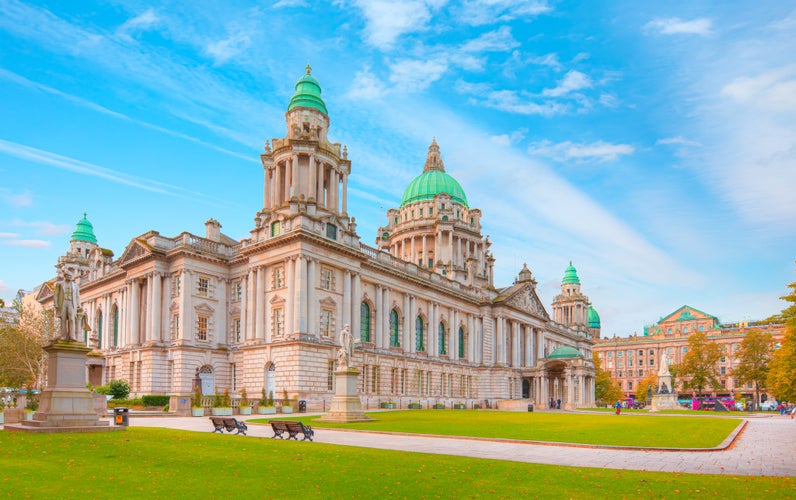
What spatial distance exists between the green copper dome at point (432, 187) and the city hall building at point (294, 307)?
26771 mm

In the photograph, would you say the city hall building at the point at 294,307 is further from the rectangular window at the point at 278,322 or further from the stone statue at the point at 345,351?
the stone statue at the point at 345,351

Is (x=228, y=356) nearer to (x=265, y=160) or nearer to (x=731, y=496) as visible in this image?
(x=265, y=160)

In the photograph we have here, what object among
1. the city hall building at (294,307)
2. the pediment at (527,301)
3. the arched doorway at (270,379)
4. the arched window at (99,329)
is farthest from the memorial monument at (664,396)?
the arched window at (99,329)

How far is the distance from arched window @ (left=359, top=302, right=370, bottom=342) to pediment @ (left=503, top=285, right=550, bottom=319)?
2670 cm

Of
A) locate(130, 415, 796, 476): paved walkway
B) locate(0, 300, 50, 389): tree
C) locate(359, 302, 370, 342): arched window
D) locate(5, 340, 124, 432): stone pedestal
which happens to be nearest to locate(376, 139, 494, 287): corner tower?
locate(359, 302, 370, 342): arched window

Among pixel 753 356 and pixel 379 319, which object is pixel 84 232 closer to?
pixel 379 319

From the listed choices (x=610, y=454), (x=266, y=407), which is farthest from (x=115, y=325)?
(x=610, y=454)

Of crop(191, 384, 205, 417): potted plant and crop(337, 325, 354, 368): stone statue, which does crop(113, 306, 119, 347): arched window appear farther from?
crop(337, 325, 354, 368): stone statue

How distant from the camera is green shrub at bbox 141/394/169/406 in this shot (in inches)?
1917

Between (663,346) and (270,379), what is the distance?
13077cm

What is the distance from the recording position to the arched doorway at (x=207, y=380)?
55906mm

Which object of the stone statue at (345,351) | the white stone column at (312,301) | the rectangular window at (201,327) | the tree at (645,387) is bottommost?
the tree at (645,387)

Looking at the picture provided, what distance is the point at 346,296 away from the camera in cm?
5666

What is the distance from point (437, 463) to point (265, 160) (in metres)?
50.2
